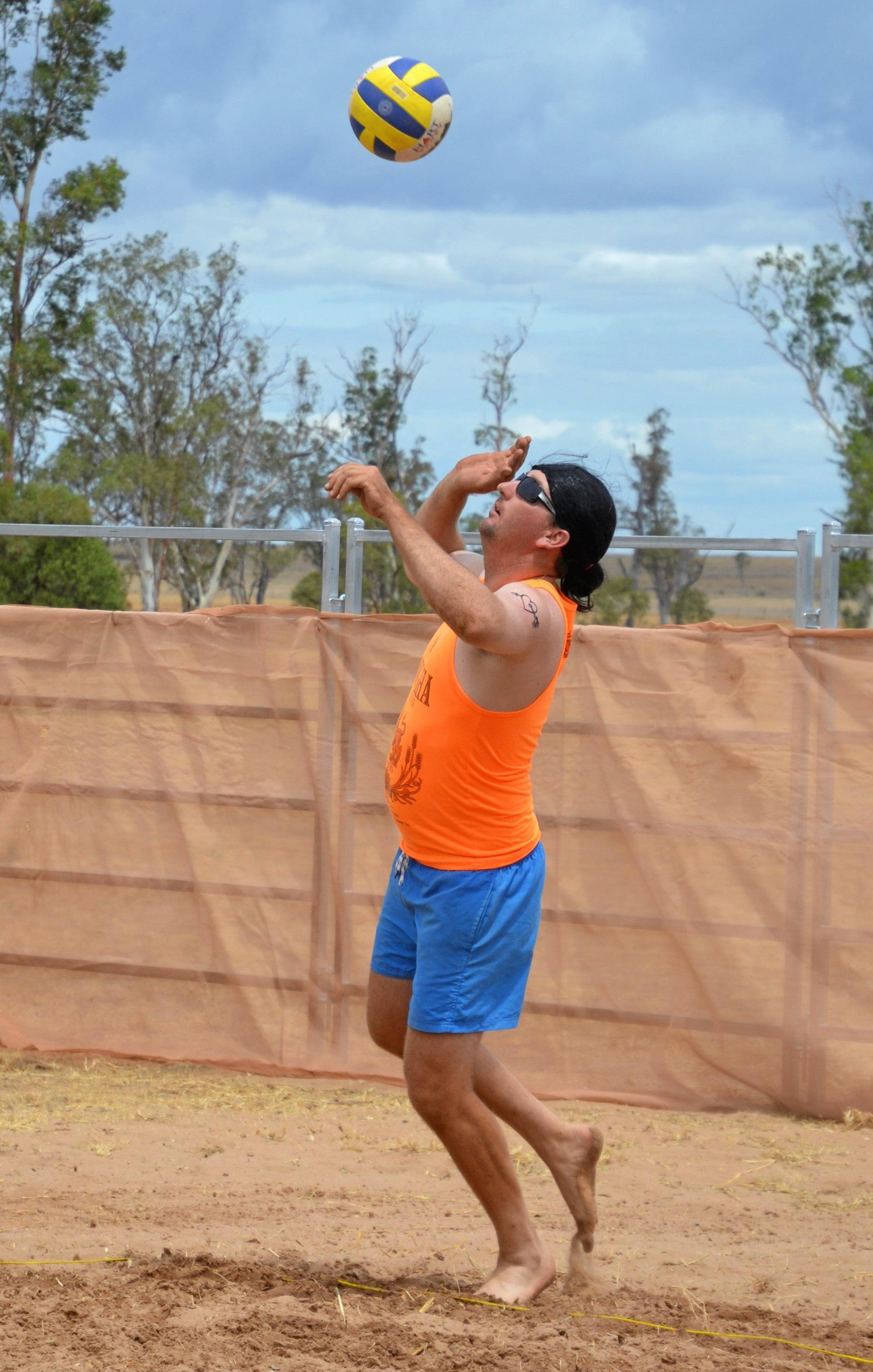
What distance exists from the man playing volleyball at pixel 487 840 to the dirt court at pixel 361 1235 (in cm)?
36

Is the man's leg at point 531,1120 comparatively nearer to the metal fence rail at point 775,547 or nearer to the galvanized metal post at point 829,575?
the metal fence rail at point 775,547

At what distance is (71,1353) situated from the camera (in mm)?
2975

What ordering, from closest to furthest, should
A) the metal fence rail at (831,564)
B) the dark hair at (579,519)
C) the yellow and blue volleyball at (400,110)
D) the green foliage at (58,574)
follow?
the dark hair at (579,519)
the yellow and blue volleyball at (400,110)
the metal fence rail at (831,564)
the green foliage at (58,574)

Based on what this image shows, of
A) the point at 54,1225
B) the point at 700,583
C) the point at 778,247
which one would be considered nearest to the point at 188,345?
the point at 778,247

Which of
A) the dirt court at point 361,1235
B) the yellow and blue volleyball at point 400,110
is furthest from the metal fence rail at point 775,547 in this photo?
the dirt court at point 361,1235

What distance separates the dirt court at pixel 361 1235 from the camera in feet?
10.1

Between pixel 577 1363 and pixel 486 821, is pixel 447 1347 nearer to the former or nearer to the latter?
pixel 577 1363

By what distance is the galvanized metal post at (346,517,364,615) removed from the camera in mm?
5934

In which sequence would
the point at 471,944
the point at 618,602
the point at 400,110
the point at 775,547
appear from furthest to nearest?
the point at 618,602, the point at 775,547, the point at 400,110, the point at 471,944

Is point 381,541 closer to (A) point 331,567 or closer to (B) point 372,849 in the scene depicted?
(A) point 331,567

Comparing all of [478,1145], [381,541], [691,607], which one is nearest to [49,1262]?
[478,1145]

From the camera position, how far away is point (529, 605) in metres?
3.16

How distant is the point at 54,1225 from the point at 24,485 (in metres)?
26.5

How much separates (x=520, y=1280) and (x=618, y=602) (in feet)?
119
